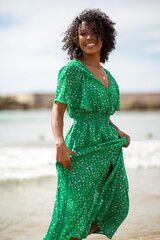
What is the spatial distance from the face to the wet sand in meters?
1.71

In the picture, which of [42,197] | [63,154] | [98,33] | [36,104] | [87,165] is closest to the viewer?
[63,154]

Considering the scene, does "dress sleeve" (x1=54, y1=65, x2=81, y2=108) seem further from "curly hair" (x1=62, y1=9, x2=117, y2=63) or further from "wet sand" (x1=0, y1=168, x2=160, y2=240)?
"wet sand" (x1=0, y1=168, x2=160, y2=240)

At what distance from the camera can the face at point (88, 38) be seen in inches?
85.0

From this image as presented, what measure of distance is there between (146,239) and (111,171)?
1.09 m

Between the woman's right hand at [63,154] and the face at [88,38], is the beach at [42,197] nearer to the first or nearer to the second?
the woman's right hand at [63,154]

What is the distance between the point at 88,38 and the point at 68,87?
1.19 ft

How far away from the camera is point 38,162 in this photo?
7547 millimetres

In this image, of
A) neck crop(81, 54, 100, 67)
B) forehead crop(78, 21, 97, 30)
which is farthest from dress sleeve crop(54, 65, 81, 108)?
forehead crop(78, 21, 97, 30)

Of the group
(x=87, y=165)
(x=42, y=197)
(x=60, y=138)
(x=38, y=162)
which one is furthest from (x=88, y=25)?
(x=38, y=162)

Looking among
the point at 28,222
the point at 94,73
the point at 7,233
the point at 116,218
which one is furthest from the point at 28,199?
the point at 94,73

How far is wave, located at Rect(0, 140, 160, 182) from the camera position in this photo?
20.4 ft

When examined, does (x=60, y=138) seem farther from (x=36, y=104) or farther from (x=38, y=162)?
(x=36, y=104)

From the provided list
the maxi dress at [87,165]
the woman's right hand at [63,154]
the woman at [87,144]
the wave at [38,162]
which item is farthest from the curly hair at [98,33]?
the wave at [38,162]

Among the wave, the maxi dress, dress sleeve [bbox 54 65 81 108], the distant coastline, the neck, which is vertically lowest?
the distant coastline
